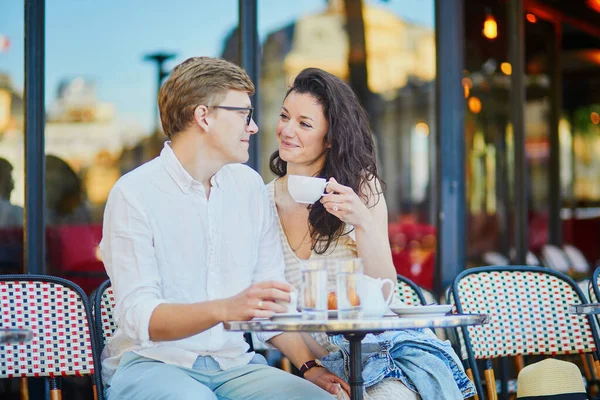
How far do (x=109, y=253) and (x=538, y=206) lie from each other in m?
11.1

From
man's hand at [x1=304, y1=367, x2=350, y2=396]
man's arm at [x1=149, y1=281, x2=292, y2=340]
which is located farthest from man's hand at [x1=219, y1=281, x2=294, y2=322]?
man's hand at [x1=304, y1=367, x2=350, y2=396]

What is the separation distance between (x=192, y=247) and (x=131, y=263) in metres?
0.23

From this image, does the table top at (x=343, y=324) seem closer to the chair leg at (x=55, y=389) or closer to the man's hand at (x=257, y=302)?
the man's hand at (x=257, y=302)

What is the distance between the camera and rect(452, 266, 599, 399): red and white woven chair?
3.18 m

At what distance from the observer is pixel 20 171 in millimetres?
3596

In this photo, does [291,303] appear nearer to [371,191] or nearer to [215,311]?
[215,311]

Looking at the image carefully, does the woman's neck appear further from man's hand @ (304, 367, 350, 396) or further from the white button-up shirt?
man's hand @ (304, 367, 350, 396)

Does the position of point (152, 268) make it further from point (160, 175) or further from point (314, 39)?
point (314, 39)

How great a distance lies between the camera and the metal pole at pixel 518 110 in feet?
14.3

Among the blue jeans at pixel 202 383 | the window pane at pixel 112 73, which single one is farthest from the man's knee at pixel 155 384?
the window pane at pixel 112 73

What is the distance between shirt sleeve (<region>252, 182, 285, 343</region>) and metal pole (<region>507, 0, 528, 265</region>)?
2.00m

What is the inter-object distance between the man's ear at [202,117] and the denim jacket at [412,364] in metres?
0.77

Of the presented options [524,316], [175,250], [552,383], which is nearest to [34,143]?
[175,250]

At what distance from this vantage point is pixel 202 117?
2.44 m
